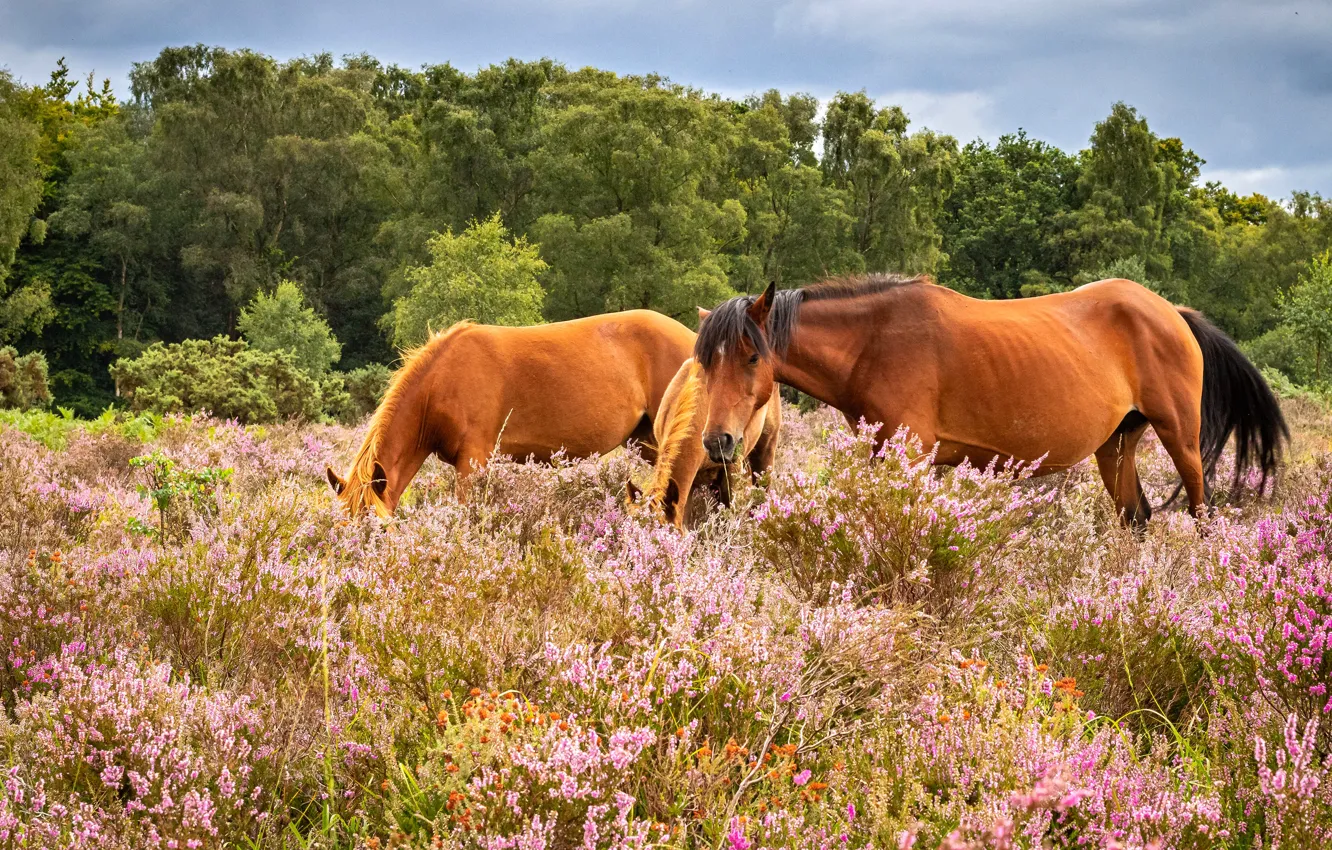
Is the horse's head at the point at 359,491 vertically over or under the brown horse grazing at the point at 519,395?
under

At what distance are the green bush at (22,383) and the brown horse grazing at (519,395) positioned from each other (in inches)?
Answer: 623

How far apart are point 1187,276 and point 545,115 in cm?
3317

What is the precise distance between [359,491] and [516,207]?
4085cm

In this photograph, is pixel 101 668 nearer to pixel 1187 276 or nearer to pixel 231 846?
pixel 231 846

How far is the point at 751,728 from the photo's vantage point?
2.80m

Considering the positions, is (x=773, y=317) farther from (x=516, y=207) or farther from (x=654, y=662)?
(x=516, y=207)

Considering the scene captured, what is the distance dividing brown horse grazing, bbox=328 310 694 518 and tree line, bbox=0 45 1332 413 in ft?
95.0

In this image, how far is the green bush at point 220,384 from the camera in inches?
605

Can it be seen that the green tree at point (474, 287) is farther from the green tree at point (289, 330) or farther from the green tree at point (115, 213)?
the green tree at point (115, 213)

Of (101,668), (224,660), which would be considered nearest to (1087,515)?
(224,660)

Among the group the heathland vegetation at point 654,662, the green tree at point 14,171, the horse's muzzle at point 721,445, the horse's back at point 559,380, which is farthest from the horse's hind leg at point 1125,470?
the green tree at point 14,171

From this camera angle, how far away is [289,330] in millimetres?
36156

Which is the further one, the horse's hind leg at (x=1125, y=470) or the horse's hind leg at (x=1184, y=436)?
the horse's hind leg at (x=1125, y=470)

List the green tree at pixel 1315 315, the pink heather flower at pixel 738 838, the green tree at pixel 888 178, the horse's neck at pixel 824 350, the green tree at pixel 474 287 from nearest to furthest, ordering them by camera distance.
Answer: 1. the pink heather flower at pixel 738 838
2. the horse's neck at pixel 824 350
3. the green tree at pixel 1315 315
4. the green tree at pixel 474 287
5. the green tree at pixel 888 178
